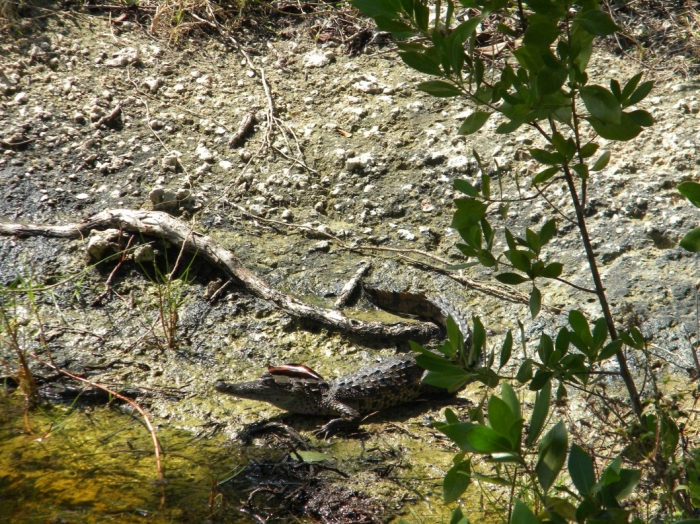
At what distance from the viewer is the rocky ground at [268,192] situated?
3.99 metres

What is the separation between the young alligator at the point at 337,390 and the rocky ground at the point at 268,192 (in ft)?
0.48

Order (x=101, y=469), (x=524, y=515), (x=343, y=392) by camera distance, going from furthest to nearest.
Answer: (x=343, y=392), (x=101, y=469), (x=524, y=515)

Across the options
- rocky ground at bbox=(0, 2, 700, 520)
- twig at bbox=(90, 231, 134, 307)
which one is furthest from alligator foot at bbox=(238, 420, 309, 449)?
twig at bbox=(90, 231, 134, 307)

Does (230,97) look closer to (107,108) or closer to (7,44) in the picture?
(107,108)

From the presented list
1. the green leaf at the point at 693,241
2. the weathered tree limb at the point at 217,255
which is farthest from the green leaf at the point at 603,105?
the weathered tree limb at the point at 217,255

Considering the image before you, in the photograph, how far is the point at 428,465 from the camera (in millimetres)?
3234

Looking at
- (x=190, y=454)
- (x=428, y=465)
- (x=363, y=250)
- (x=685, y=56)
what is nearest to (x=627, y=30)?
(x=685, y=56)

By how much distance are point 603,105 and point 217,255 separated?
3315mm

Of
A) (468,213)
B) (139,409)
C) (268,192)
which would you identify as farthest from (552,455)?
(268,192)

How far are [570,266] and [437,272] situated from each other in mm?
845

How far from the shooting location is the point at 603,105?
1538 mm

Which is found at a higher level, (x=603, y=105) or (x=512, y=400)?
(x=603, y=105)

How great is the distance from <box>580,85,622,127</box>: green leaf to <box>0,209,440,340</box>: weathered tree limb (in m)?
2.76

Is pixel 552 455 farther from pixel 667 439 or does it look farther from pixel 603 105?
pixel 603 105
